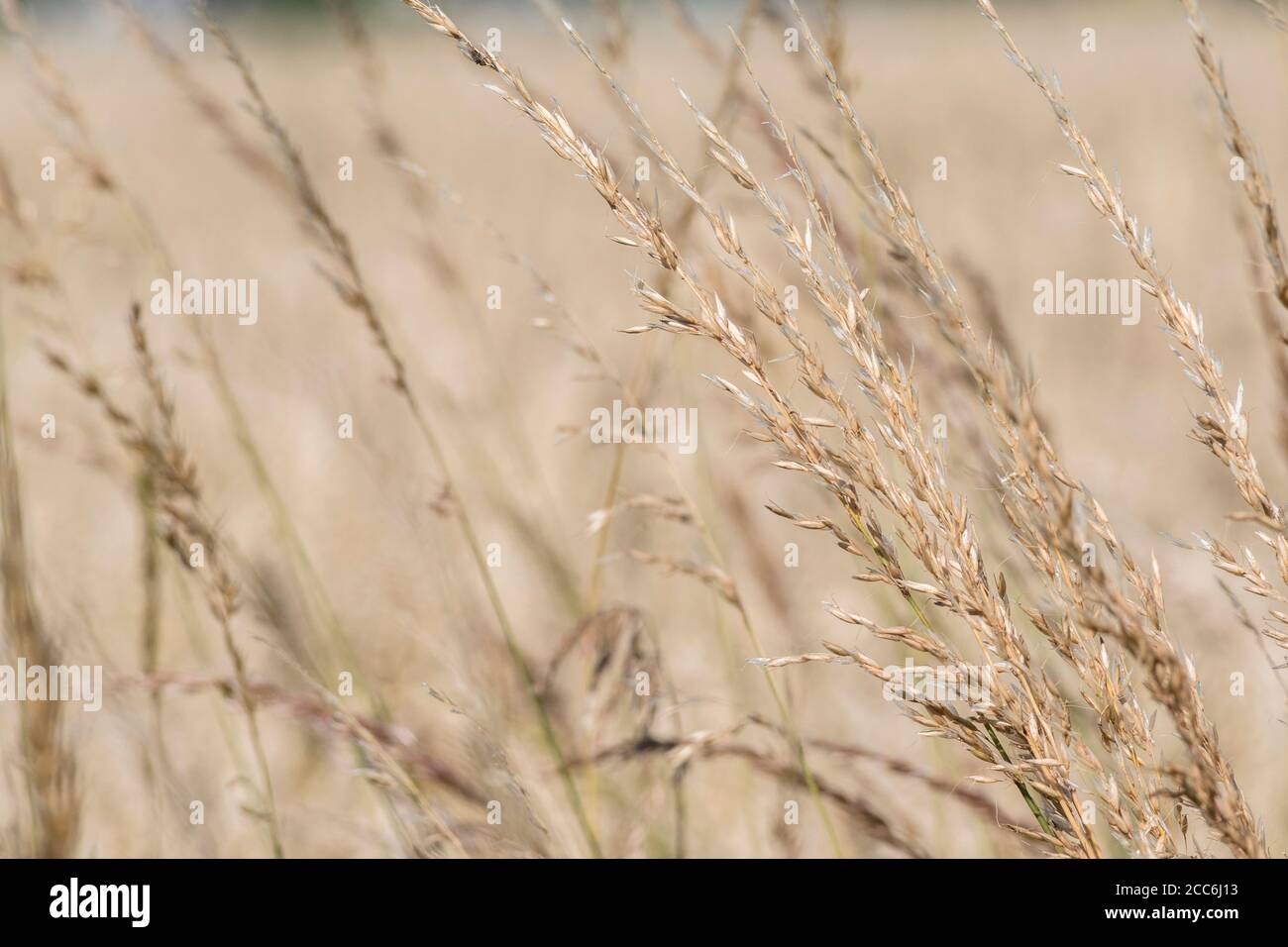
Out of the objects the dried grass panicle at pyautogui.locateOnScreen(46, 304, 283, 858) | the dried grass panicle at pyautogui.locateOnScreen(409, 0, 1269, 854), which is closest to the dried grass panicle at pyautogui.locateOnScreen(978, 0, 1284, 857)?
the dried grass panicle at pyautogui.locateOnScreen(409, 0, 1269, 854)

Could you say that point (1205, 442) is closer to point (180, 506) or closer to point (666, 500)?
point (666, 500)

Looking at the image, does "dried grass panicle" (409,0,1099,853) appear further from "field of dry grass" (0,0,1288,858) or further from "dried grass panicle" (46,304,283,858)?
"dried grass panicle" (46,304,283,858)

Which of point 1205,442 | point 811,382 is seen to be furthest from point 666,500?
point 1205,442

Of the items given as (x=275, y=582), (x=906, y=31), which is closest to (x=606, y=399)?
(x=275, y=582)

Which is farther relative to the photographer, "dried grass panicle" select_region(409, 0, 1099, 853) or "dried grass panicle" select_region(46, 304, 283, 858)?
"dried grass panicle" select_region(46, 304, 283, 858)

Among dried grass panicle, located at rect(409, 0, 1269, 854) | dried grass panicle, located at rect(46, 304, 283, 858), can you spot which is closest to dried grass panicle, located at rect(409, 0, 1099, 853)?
dried grass panicle, located at rect(409, 0, 1269, 854)

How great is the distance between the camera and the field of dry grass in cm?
80

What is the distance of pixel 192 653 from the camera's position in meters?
2.82

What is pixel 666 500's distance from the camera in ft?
3.54

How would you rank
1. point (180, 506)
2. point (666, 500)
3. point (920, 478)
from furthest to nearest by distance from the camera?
→ point (180, 506), point (666, 500), point (920, 478)

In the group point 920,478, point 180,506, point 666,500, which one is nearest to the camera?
point 920,478

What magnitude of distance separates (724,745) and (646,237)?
2.07 feet
